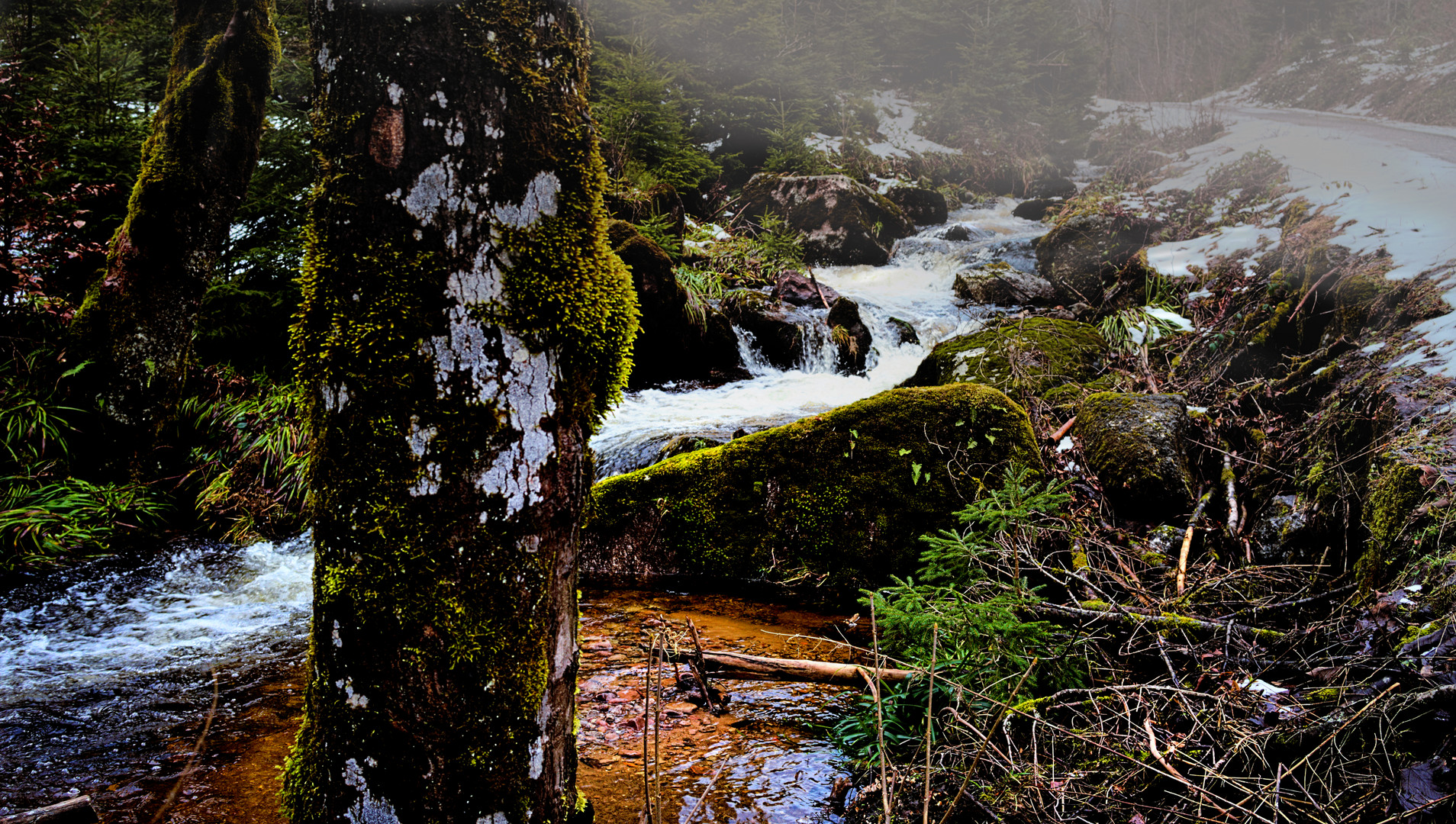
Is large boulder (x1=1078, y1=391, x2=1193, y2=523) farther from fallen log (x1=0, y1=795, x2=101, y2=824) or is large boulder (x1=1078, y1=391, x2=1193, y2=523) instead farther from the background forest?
the background forest

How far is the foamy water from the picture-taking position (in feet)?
24.5

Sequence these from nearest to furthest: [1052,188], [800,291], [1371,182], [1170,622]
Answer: [1170,622]
[1371,182]
[800,291]
[1052,188]

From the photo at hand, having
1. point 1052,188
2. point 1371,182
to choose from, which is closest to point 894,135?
point 1052,188

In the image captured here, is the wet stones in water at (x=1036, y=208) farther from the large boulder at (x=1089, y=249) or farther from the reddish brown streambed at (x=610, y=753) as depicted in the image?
the reddish brown streambed at (x=610, y=753)

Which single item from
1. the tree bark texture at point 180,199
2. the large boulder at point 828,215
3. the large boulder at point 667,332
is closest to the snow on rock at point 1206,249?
the large boulder at point 828,215

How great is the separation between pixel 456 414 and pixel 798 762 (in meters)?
2.09

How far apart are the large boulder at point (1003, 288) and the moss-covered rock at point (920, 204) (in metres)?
5.07

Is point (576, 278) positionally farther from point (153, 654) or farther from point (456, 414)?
point (153, 654)

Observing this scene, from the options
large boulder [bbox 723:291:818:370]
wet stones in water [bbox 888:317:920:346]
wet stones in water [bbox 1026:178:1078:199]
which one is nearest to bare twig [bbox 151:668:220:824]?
large boulder [bbox 723:291:818:370]

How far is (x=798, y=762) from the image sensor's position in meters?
2.75

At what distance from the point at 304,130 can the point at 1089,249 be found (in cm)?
1332

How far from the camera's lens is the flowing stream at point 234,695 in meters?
2.51

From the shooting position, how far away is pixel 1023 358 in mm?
6914

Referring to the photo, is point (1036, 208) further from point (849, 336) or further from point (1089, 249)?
point (849, 336)
